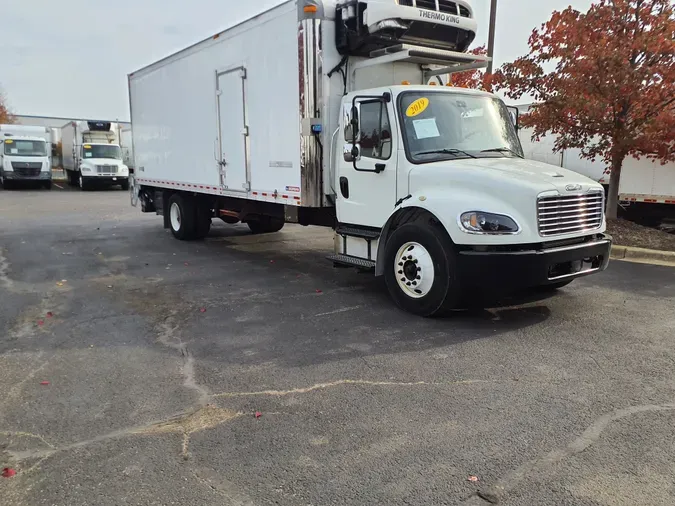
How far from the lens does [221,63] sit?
9.45m

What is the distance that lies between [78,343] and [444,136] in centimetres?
445

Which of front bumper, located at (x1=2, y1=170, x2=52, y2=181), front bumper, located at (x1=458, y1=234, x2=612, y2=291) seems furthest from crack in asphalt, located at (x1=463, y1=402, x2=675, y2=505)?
front bumper, located at (x1=2, y1=170, x2=52, y2=181)

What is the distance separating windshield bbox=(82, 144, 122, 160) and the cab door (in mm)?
26204

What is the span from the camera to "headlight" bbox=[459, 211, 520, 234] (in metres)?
5.45

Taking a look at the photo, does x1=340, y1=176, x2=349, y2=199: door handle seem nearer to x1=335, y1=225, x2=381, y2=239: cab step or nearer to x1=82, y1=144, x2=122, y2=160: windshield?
x1=335, y1=225, x2=381, y2=239: cab step

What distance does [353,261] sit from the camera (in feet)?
23.5

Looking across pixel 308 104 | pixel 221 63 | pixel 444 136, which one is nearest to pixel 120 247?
pixel 221 63

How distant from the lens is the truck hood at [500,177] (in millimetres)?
5543

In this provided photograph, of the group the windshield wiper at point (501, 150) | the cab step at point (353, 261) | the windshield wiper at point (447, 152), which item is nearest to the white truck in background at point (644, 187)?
the windshield wiper at point (501, 150)

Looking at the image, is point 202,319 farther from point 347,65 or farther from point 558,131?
point 558,131

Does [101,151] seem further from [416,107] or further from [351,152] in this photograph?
[416,107]

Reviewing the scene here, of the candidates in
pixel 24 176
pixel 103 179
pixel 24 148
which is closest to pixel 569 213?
pixel 103 179

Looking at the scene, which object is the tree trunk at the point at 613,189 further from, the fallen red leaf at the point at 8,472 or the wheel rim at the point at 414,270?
the fallen red leaf at the point at 8,472

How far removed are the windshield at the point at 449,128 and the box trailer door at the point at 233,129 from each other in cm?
340
